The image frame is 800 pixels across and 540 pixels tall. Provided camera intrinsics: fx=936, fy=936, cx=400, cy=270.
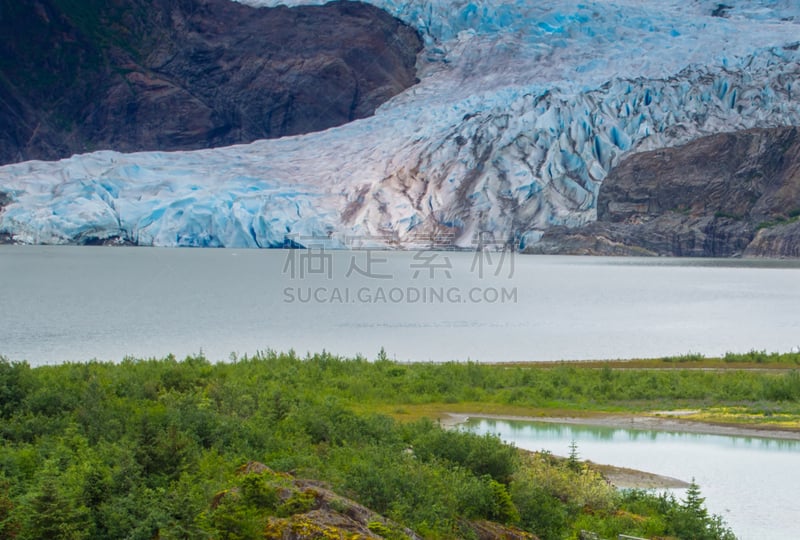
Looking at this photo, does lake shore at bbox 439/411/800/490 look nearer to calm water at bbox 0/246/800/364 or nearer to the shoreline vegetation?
the shoreline vegetation

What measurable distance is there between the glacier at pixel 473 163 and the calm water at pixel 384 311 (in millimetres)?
3692

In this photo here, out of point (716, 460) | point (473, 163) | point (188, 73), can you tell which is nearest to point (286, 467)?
point (716, 460)

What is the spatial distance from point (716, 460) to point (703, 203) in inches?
3032

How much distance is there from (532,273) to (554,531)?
6123 centimetres

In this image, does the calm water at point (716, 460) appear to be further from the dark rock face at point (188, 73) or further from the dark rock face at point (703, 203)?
the dark rock face at point (188, 73)

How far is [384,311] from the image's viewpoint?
39.0 meters

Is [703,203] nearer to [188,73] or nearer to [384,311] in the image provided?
[384,311]

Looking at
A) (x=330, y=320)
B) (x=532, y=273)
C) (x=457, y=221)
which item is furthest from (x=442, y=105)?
(x=330, y=320)

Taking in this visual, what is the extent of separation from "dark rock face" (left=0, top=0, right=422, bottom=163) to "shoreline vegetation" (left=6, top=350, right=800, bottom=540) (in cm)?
11082

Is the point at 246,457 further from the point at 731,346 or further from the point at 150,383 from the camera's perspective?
the point at 731,346

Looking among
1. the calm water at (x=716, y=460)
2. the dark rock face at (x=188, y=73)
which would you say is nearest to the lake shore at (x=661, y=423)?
the calm water at (x=716, y=460)

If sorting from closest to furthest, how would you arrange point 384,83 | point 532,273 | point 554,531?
point 554,531
point 532,273
point 384,83

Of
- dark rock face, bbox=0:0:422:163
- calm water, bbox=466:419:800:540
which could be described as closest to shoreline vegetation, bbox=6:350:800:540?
calm water, bbox=466:419:800:540

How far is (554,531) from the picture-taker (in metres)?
8.95
